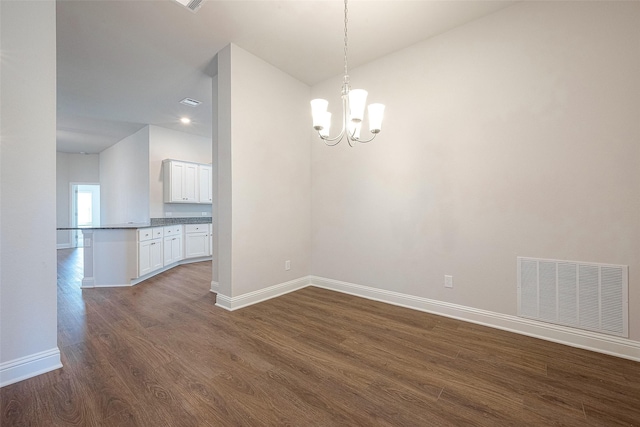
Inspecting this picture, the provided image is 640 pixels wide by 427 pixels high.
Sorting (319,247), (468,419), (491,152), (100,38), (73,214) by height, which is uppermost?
(100,38)

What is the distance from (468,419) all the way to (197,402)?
5.09ft

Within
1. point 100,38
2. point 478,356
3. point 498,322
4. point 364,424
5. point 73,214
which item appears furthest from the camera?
point 73,214

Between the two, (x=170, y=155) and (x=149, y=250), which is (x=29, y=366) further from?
(x=170, y=155)

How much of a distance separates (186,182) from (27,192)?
4598mm

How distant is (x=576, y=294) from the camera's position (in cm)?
223

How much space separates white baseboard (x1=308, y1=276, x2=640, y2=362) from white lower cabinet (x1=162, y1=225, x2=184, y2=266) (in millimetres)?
3740

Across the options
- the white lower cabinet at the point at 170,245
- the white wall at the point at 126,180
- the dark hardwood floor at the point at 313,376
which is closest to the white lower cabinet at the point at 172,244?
the white lower cabinet at the point at 170,245

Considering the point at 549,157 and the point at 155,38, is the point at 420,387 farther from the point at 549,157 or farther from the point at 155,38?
the point at 155,38

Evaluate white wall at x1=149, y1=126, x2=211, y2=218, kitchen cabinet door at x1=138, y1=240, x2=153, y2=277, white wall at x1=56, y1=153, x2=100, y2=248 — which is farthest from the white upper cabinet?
white wall at x1=56, y1=153, x2=100, y2=248

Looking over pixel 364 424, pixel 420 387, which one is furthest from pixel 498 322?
pixel 364 424

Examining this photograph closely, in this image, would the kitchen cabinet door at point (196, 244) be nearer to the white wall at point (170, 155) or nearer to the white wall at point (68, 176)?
the white wall at point (170, 155)

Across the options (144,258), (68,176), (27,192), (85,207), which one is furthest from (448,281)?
(85,207)

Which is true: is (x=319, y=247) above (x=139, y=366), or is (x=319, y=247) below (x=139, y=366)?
above

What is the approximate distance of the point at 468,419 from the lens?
146 cm
